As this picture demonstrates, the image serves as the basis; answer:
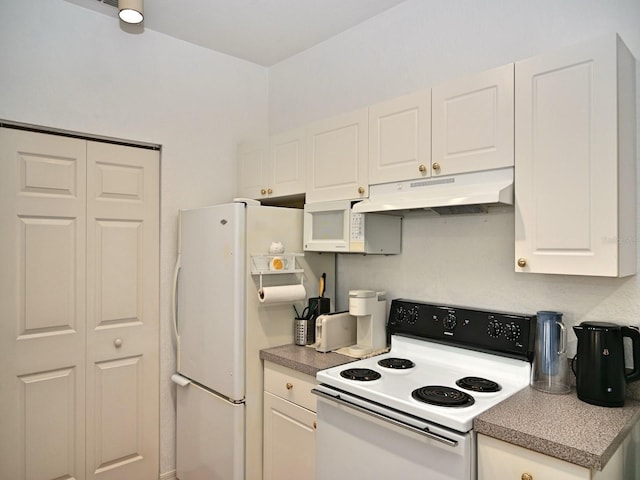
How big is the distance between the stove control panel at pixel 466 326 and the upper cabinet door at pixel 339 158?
0.66 m

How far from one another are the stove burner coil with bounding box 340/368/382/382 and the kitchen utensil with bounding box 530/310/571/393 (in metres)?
0.65

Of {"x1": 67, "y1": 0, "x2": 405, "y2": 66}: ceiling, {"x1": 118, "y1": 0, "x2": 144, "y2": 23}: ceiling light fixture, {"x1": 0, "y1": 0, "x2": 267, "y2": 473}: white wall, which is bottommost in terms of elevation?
{"x1": 0, "y1": 0, "x2": 267, "y2": 473}: white wall

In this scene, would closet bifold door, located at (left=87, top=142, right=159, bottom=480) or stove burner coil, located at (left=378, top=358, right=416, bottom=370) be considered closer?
stove burner coil, located at (left=378, top=358, right=416, bottom=370)

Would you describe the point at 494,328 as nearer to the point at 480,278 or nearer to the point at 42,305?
the point at 480,278

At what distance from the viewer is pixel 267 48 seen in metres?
3.03

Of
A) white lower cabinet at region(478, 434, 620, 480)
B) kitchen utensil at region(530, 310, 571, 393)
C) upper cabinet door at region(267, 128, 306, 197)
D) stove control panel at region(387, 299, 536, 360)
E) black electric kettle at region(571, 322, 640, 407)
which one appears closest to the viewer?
white lower cabinet at region(478, 434, 620, 480)

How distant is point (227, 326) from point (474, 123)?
157 cm

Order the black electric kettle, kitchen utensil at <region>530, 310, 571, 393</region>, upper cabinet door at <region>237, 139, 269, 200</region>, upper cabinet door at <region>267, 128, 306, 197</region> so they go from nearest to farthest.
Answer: the black electric kettle
kitchen utensil at <region>530, 310, 571, 393</region>
upper cabinet door at <region>267, 128, 306, 197</region>
upper cabinet door at <region>237, 139, 269, 200</region>

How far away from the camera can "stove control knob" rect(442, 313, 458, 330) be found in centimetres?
202

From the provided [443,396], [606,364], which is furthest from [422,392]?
[606,364]

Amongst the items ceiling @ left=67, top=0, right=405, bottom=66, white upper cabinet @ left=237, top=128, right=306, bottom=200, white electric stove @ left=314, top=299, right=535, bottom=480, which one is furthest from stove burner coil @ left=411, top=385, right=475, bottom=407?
ceiling @ left=67, top=0, right=405, bottom=66

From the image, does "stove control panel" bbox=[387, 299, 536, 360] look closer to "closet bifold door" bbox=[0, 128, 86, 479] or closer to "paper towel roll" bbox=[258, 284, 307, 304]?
"paper towel roll" bbox=[258, 284, 307, 304]

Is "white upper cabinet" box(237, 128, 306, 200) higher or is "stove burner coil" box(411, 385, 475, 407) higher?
"white upper cabinet" box(237, 128, 306, 200)

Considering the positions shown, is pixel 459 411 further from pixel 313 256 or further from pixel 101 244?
pixel 101 244
